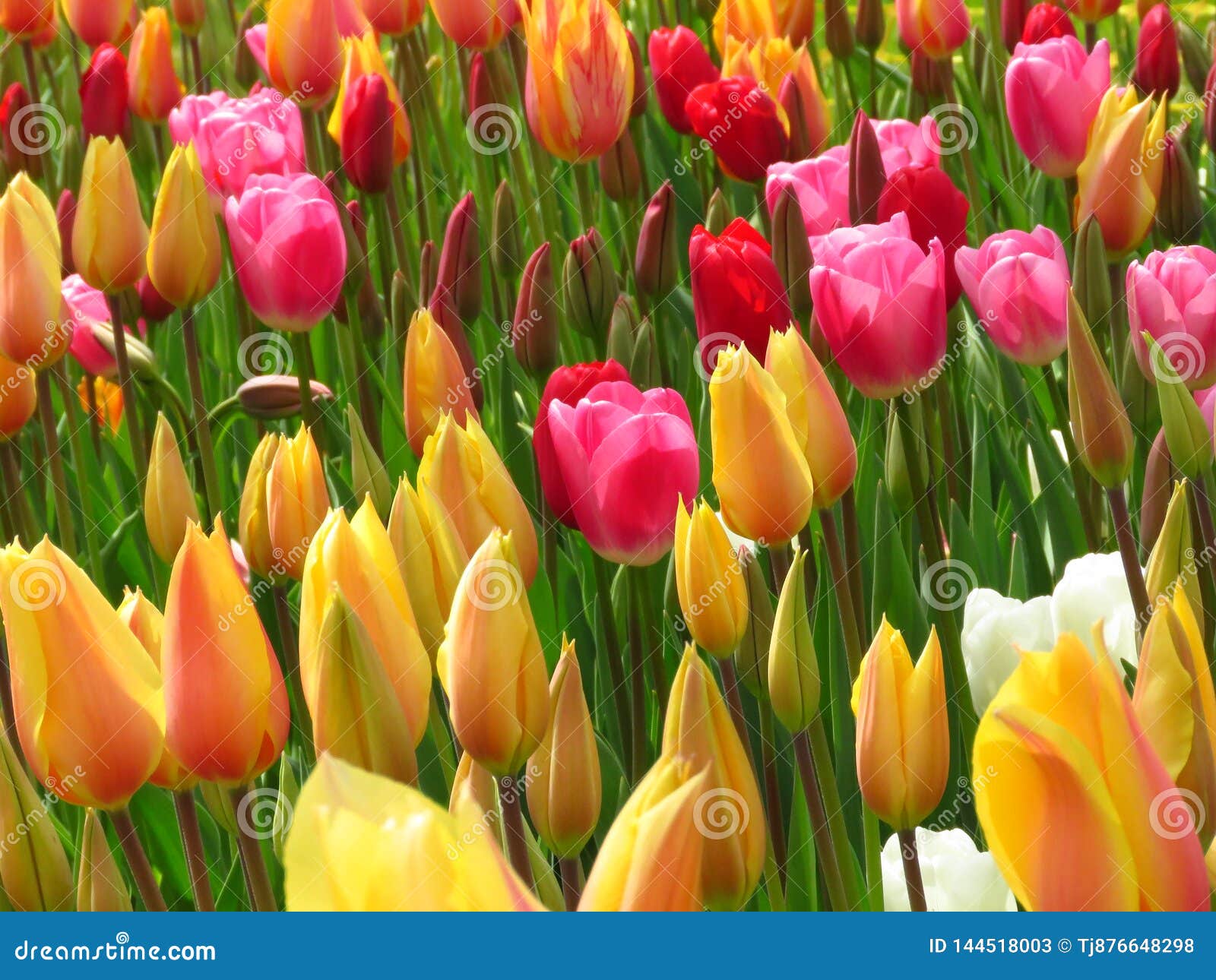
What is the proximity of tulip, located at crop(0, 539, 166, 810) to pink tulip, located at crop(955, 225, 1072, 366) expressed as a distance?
785mm

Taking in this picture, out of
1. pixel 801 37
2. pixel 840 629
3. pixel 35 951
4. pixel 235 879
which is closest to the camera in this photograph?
pixel 35 951

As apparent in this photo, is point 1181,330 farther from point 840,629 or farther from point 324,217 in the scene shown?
point 324,217

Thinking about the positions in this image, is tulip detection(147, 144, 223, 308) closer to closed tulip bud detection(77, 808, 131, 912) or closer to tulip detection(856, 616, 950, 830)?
closed tulip bud detection(77, 808, 131, 912)

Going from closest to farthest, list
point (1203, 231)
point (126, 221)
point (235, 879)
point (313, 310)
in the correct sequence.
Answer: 1. point (235, 879)
2. point (126, 221)
3. point (313, 310)
4. point (1203, 231)

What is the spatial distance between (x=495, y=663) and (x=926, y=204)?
732 mm

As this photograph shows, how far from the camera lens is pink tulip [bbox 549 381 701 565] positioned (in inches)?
37.8

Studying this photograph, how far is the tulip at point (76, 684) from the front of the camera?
633 mm

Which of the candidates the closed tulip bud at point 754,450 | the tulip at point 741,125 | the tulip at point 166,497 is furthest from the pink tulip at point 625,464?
the tulip at point 741,125

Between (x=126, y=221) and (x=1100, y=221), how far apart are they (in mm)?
918

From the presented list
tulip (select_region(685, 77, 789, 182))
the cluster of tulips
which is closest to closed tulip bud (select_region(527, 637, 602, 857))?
the cluster of tulips

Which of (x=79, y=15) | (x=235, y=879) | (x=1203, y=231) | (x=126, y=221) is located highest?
(x=79, y=15)

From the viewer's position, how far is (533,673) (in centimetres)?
66

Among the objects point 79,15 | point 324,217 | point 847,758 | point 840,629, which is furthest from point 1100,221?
point 79,15

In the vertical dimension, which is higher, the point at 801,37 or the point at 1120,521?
the point at 801,37
